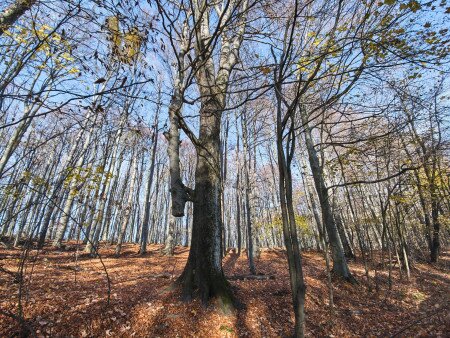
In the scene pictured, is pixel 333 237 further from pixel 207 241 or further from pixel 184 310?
pixel 184 310

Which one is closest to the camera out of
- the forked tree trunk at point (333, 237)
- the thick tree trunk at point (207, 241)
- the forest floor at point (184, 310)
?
the forest floor at point (184, 310)


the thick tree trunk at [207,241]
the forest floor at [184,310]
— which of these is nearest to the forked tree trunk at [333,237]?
the forest floor at [184,310]

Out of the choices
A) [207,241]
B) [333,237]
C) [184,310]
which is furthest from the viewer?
[333,237]

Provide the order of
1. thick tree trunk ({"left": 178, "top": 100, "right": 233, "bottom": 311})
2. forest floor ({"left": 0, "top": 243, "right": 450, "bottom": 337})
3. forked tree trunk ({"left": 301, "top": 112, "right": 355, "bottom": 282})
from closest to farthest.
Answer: forest floor ({"left": 0, "top": 243, "right": 450, "bottom": 337})
thick tree trunk ({"left": 178, "top": 100, "right": 233, "bottom": 311})
forked tree trunk ({"left": 301, "top": 112, "right": 355, "bottom": 282})

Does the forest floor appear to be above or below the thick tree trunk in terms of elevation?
below

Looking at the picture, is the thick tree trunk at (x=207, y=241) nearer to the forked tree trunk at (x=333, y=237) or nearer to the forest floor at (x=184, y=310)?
the forest floor at (x=184, y=310)

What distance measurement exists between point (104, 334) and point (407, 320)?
5865 mm

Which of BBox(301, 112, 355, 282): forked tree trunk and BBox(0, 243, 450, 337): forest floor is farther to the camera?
BBox(301, 112, 355, 282): forked tree trunk

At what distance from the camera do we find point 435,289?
7.55 metres

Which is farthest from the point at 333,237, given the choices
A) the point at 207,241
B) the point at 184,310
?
the point at 184,310

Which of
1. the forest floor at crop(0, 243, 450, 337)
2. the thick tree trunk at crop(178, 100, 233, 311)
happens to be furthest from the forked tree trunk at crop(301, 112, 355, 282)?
the thick tree trunk at crop(178, 100, 233, 311)

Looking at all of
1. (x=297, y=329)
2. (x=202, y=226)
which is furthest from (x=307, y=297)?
(x=297, y=329)

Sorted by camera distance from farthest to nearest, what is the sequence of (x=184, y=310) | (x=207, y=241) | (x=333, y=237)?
(x=333, y=237) → (x=207, y=241) → (x=184, y=310)

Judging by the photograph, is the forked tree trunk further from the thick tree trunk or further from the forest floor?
the thick tree trunk
